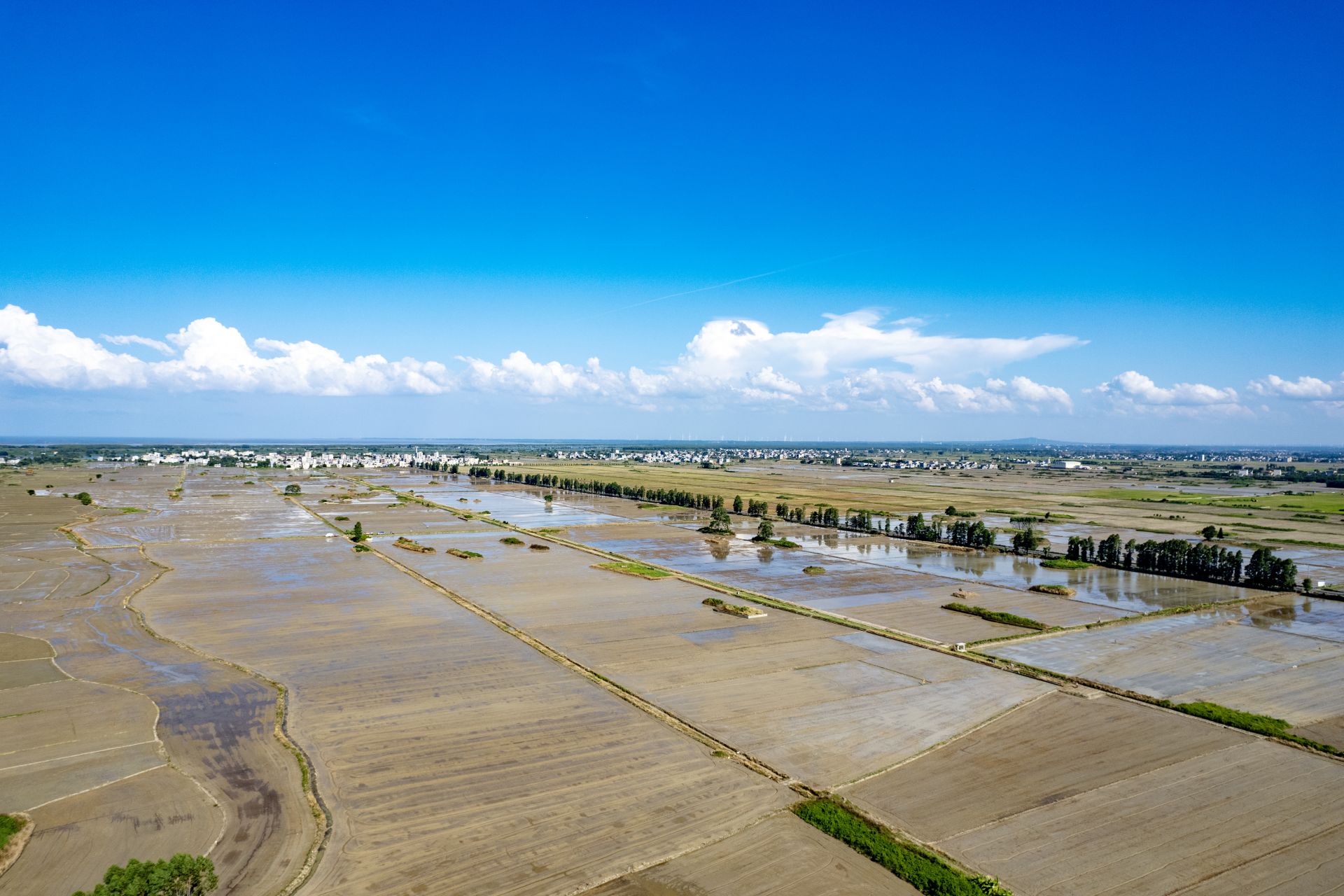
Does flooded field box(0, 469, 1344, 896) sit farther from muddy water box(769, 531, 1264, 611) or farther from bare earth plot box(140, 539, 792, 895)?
muddy water box(769, 531, 1264, 611)

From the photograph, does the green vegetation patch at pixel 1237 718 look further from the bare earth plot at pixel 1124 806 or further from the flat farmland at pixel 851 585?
the flat farmland at pixel 851 585

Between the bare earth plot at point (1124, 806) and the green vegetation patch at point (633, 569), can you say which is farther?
the green vegetation patch at point (633, 569)

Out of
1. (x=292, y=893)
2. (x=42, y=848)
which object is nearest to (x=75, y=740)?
(x=42, y=848)

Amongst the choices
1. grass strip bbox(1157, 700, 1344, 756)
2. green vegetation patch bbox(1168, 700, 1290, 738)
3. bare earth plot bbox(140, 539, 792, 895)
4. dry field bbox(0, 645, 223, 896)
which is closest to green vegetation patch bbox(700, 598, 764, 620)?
bare earth plot bbox(140, 539, 792, 895)

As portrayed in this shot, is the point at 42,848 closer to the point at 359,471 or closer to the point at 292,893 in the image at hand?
the point at 292,893

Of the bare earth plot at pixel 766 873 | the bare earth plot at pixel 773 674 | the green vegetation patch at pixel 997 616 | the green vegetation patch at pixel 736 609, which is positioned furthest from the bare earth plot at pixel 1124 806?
the green vegetation patch at pixel 736 609

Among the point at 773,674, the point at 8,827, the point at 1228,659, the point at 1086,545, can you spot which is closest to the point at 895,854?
the point at 773,674
